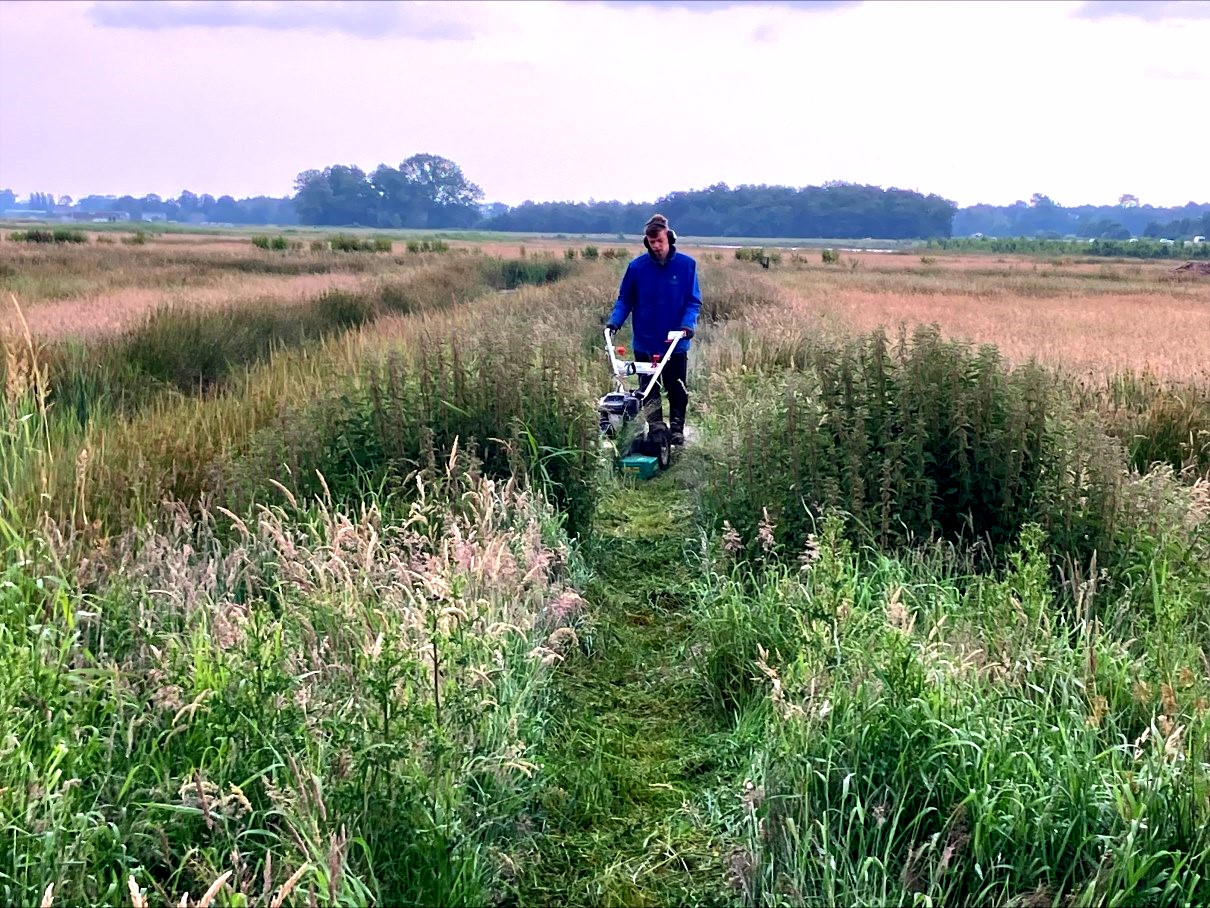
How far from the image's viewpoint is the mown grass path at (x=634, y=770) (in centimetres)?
322

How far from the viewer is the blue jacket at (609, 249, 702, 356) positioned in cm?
814

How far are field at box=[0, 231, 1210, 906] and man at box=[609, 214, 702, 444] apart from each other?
688 mm

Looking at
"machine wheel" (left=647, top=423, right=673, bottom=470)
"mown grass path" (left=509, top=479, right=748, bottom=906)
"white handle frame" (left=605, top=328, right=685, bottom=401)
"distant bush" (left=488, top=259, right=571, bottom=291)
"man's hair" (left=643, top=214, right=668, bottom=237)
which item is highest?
"man's hair" (left=643, top=214, right=668, bottom=237)

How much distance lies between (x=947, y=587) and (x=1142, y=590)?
0.93 m

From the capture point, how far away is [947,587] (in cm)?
468

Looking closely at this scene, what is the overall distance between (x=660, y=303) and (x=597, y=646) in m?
3.87

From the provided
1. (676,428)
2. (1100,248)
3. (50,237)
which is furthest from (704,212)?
(676,428)

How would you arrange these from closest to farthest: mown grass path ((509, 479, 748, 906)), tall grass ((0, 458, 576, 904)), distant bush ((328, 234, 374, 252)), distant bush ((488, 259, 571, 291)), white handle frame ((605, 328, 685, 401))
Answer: tall grass ((0, 458, 576, 904))
mown grass path ((509, 479, 748, 906))
white handle frame ((605, 328, 685, 401))
distant bush ((488, 259, 571, 291))
distant bush ((328, 234, 374, 252))

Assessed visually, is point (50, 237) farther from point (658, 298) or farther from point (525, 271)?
point (658, 298)

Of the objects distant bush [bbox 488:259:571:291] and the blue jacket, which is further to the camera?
distant bush [bbox 488:259:571:291]

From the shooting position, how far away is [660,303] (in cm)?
820

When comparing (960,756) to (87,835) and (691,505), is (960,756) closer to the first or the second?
(87,835)

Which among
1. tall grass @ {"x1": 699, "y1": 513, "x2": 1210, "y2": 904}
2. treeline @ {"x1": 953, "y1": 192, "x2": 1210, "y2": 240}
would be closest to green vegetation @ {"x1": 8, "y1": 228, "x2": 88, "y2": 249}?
tall grass @ {"x1": 699, "y1": 513, "x2": 1210, "y2": 904}

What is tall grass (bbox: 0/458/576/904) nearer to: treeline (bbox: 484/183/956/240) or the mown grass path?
the mown grass path
